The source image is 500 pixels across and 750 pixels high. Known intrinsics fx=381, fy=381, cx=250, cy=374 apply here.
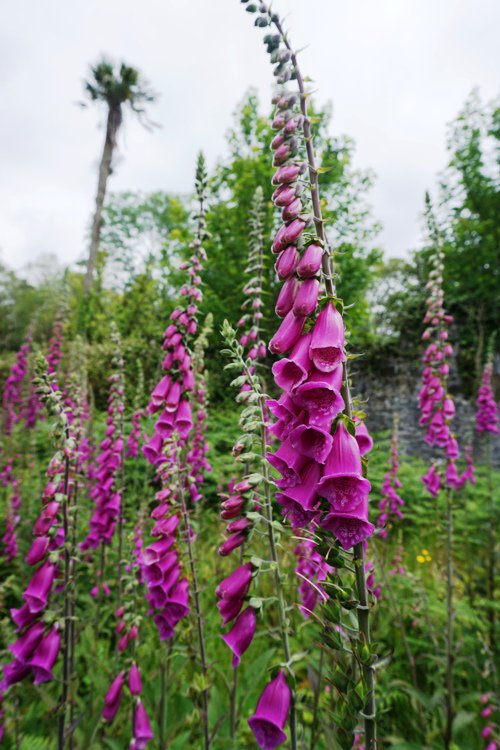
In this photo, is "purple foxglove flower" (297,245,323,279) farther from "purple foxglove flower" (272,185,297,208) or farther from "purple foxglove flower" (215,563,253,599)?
"purple foxglove flower" (215,563,253,599)

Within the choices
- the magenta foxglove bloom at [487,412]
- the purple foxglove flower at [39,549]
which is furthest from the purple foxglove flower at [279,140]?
the magenta foxglove bloom at [487,412]

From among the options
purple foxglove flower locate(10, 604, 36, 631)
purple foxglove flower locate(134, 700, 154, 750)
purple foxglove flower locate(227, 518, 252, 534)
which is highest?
purple foxglove flower locate(227, 518, 252, 534)

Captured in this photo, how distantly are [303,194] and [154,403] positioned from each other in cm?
155

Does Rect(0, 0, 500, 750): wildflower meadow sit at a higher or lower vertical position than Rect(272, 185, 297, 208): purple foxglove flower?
lower

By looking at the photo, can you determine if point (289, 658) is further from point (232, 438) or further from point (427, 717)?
point (232, 438)

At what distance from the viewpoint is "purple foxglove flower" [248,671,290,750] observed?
41.8 inches

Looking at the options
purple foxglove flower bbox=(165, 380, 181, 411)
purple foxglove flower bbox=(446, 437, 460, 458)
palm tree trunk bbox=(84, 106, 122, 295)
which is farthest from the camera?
palm tree trunk bbox=(84, 106, 122, 295)

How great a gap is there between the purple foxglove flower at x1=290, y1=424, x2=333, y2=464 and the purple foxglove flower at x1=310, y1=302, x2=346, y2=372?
0.52ft

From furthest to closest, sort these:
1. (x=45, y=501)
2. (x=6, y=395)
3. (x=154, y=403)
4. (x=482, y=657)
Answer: (x=6, y=395), (x=482, y=657), (x=154, y=403), (x=45, y=501)

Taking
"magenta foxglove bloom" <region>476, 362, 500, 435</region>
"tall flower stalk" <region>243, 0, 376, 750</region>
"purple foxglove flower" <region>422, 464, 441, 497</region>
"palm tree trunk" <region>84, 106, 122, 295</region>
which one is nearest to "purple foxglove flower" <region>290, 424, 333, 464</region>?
"tall flower stalk" <region>243, 0, 376, 750</region>

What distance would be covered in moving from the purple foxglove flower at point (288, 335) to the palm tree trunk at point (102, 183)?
45.3 feet

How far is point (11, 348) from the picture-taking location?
21109mm

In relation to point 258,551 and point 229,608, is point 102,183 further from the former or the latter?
point 229,608

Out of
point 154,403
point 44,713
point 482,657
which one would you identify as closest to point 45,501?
point 154,403
